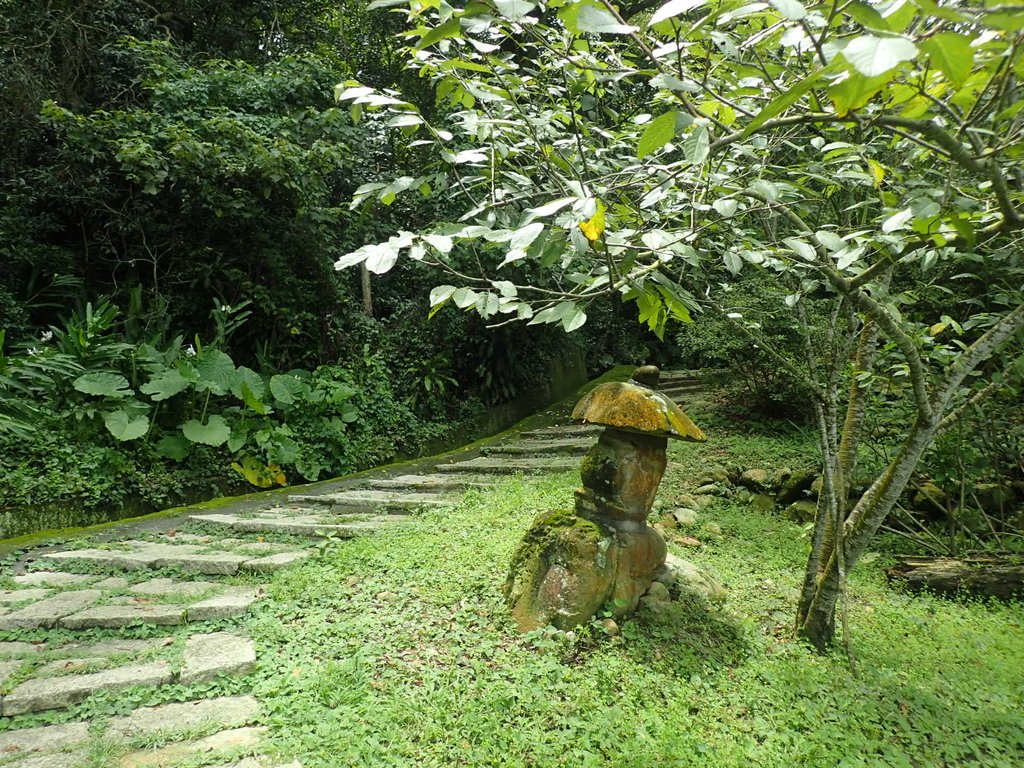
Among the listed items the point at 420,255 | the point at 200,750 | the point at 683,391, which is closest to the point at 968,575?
the point at 420,255

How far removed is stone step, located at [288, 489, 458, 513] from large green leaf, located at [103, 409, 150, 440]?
1.31 metres

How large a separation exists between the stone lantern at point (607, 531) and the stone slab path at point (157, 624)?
4.01 ft

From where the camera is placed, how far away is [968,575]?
11.5 ft

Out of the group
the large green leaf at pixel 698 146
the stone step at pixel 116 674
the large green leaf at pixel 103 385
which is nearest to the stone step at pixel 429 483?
the large green leaf at pixel 103 385

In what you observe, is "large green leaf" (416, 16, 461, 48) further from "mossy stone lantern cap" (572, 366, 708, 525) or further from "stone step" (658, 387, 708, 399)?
"stone step" (658, 387, 708, 399)

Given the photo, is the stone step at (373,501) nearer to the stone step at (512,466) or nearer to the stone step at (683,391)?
the stone step at (512,466)

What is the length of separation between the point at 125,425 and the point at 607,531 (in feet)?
13.3

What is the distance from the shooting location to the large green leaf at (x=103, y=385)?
4684 millimetres

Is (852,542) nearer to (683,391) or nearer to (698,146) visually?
(698,146)

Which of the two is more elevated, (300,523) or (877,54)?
(877,54)

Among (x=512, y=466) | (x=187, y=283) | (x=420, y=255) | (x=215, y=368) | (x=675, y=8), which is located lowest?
(x=512, y=466)

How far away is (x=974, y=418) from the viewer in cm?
394

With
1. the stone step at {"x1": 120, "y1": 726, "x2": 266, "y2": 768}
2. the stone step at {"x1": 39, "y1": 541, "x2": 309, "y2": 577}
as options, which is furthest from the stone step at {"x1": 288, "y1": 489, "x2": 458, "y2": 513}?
the stone step at {"x1": 120, "y1": 726, "x2": 266, "y2": 768}

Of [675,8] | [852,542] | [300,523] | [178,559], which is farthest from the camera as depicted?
[300,523]
